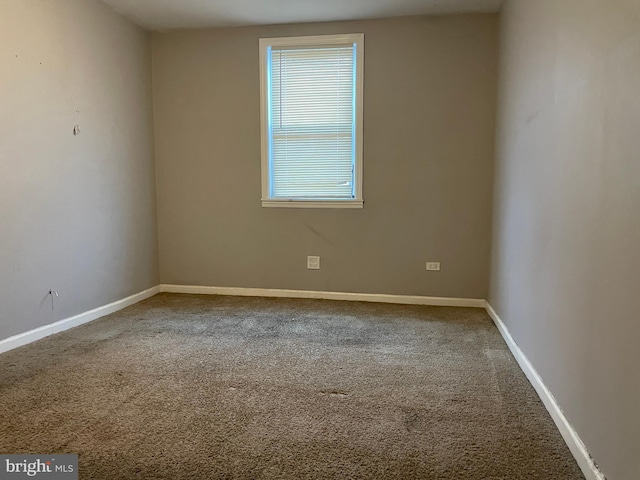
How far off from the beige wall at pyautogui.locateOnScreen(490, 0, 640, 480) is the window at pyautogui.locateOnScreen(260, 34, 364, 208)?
156 centimetres

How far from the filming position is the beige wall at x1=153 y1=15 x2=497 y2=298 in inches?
145

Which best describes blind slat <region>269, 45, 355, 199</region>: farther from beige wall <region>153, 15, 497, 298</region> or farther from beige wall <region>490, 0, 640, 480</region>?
beige wall <region>490, 0, 640, 480</region>

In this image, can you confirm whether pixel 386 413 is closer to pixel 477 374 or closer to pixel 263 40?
pixel 477 374

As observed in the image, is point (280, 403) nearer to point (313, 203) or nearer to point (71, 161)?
point (313, 203)

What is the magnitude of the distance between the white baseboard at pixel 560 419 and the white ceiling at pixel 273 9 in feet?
8.88

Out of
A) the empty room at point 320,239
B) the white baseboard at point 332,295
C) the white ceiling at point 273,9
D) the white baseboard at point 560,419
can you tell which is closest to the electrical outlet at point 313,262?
the empty room at point 320,239

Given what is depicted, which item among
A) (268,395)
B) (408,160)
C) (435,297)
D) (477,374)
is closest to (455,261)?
(435,297)

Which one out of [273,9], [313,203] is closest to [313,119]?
[313,203]

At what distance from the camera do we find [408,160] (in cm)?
381

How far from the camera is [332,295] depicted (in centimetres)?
406

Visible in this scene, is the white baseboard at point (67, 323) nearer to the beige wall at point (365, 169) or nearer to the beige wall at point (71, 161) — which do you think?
the beige wall at point (71, 161)

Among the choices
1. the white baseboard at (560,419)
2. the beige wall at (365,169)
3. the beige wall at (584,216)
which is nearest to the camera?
the beige wall at (584,216)

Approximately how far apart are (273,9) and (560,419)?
11.7 ft

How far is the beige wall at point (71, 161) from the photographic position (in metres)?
2.66
